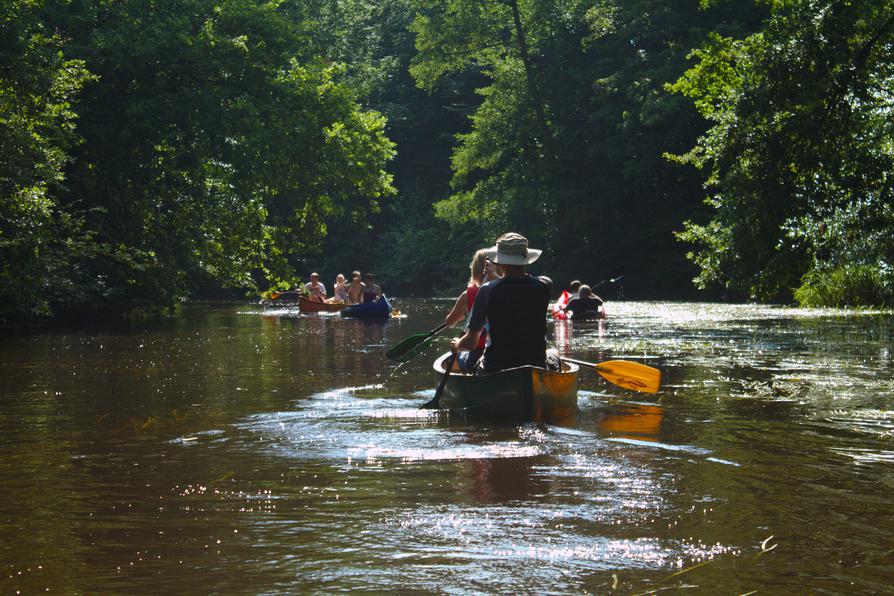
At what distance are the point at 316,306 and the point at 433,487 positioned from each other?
28.7 m

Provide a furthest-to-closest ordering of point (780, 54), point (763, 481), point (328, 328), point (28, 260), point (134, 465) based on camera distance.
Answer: point (328, 328) < point (28, 260) < point (780, 54) < point (134, 465) < point (763, 481)

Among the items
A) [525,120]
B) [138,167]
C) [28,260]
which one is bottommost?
[28,260]

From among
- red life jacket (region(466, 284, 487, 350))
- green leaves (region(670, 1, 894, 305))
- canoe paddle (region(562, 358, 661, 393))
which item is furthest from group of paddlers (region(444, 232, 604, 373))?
green leaves (region(670, 1, 894, 305))

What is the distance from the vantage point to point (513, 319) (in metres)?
10.4

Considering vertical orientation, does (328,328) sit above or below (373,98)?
below

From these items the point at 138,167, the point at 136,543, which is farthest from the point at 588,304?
the point at 136,543

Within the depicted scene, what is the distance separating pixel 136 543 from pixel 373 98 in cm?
6526

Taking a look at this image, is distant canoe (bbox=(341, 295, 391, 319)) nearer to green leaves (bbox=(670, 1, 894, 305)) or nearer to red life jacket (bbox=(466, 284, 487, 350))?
green leaves (bbox=(670, 1, 894, 305))

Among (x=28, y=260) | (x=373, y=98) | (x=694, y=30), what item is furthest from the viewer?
(x=373, y=98)

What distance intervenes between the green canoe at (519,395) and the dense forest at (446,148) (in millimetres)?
10360

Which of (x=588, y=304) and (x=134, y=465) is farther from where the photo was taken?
(x=588, y=304)

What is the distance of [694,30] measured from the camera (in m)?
45.0

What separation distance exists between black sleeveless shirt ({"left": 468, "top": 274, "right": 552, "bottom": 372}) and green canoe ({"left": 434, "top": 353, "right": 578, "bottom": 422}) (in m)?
0.29

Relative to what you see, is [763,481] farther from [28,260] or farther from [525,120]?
[525,120]
